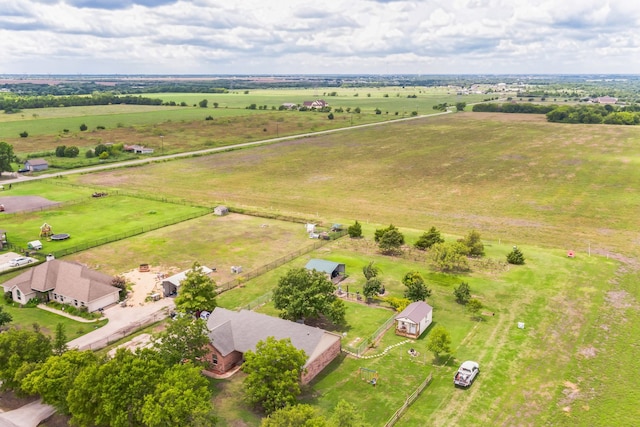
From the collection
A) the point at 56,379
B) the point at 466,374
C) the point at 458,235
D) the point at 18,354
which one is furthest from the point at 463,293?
the point at 18,354

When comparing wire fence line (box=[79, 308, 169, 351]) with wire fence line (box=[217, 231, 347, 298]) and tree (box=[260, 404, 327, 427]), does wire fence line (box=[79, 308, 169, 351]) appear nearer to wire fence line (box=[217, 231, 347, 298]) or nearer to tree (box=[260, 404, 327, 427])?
wire fence line (box=[217, 231, 347, 298])

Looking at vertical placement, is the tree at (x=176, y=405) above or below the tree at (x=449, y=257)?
above

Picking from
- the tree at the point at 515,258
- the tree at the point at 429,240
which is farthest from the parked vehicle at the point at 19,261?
the tree at the point at 515,258

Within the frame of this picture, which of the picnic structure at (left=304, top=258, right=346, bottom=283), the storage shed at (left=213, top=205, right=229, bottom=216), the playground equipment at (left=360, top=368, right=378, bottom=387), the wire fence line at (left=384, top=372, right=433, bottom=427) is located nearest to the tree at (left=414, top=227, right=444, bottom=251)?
the picnic structure at (left=304, top=258, right=346, bottom=283)

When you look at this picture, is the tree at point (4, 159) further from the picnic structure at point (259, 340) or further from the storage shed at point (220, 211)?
the picnic structure at point (259, 340)

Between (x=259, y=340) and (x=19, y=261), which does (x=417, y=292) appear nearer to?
(x=259, y=340)

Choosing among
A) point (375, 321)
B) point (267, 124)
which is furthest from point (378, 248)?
point (267, 124)
